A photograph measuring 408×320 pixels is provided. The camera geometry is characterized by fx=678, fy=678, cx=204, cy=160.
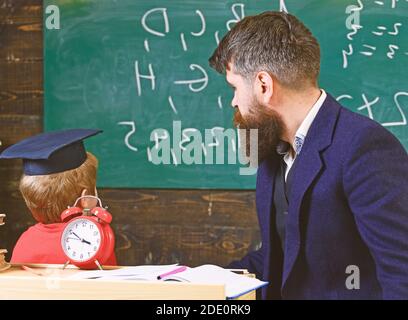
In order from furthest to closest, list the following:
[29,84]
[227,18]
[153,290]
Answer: [29,84], [227,18], [153,290]

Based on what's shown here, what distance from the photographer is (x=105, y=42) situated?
10.4 ft

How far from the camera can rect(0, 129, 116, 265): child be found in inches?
73.5

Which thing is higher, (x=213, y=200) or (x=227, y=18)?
(x=227, y=18)

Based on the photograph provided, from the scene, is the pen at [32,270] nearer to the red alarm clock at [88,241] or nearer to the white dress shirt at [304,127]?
the red alarm clock at [88,241]

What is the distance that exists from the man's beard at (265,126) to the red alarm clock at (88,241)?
55cm

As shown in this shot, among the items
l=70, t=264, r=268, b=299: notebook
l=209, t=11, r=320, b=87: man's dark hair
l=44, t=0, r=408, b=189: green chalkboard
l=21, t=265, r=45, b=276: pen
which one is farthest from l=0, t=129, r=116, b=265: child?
l=44, t=0, r=408, b=189: green chalkboard

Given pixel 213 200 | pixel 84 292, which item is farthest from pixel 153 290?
pixel 213 200

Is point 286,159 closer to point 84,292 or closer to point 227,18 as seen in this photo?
point 84,292

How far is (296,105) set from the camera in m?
1.91

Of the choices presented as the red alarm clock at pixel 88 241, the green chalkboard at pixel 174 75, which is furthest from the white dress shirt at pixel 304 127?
the green chalkboard at pixel 174 75

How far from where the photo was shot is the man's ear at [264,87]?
191cm

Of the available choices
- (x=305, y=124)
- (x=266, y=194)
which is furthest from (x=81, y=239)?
(x=305, y=124)

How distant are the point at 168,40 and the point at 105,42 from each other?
304mm

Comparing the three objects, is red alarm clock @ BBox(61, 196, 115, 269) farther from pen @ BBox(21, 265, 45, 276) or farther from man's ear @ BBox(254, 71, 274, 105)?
man's ear @ BBox(254, 71, 274, 105)
